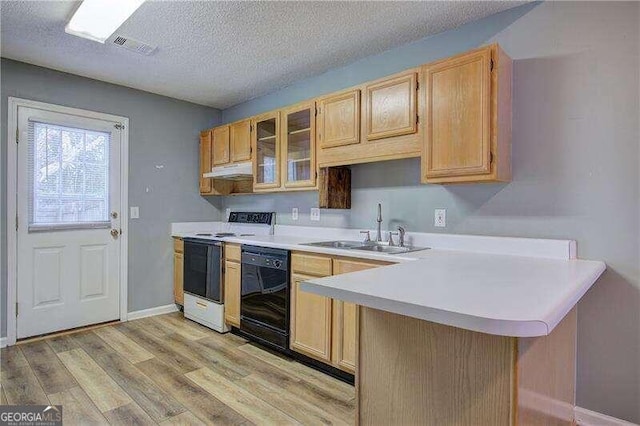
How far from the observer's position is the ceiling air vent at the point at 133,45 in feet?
8.52

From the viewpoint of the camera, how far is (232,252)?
10.6ft

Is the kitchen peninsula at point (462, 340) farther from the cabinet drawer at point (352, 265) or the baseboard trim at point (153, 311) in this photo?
the baseboard trim at point (153, 311)

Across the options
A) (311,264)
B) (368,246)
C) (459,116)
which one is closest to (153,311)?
(311,264)

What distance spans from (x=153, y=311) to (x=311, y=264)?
2255 mm

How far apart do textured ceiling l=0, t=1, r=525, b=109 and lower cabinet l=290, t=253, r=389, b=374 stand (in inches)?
61.4

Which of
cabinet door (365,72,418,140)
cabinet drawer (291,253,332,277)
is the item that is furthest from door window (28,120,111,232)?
cabinet door (365,72,418,140)

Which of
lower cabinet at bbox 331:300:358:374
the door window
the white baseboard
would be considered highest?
the door window

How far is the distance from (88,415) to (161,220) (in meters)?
2.27

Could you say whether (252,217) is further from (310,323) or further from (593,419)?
(593,419)

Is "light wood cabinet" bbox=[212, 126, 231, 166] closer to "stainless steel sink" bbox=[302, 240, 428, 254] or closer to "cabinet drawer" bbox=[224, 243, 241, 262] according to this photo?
"cabinet drawer" bbox=[224, 243, 241, 262]

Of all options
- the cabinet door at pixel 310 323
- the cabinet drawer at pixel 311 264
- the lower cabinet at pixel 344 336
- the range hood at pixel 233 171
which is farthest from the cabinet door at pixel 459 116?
the range hood at pixel 233 171

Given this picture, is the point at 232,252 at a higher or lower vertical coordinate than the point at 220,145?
lower

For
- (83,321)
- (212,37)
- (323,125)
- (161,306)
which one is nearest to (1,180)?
(83,321)

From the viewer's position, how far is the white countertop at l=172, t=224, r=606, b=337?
2.81ft
